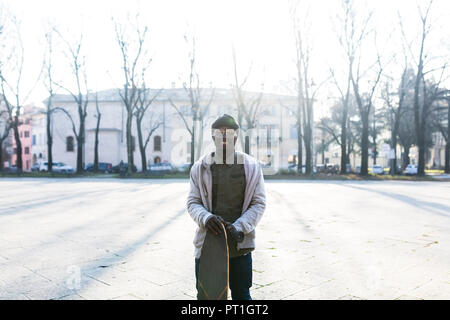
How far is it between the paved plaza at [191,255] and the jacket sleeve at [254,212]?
137 centimetres

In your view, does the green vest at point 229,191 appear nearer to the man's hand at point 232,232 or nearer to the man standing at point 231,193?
the man standing at point 231,193

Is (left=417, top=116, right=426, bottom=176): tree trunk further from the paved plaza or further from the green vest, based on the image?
the green vest

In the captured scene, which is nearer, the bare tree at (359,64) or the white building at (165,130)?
the bare tree at (359,64)

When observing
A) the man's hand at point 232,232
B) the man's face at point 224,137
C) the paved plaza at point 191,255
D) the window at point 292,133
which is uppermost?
the window at point 292,133

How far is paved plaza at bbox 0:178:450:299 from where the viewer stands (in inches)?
153

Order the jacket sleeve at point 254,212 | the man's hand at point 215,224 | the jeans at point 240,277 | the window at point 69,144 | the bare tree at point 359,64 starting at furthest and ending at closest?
1. the window at point 69,144
2. the bare tree at point 359,64
3. the jeans at point 240,277
4. the jacket sleeve at point 254,212
5. the man's hand at point 215,224

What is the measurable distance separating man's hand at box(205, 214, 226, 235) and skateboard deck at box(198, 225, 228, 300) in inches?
1.3

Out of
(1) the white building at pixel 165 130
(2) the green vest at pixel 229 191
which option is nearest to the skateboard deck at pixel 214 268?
(2) the green vest at pixel 229 191

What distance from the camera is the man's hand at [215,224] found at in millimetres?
2521

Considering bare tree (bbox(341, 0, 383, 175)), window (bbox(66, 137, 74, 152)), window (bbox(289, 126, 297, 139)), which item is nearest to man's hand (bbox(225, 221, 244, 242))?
bare tree (bbox(341, 0, 383, 175))

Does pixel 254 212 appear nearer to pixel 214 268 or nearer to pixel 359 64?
pixel 214 268
